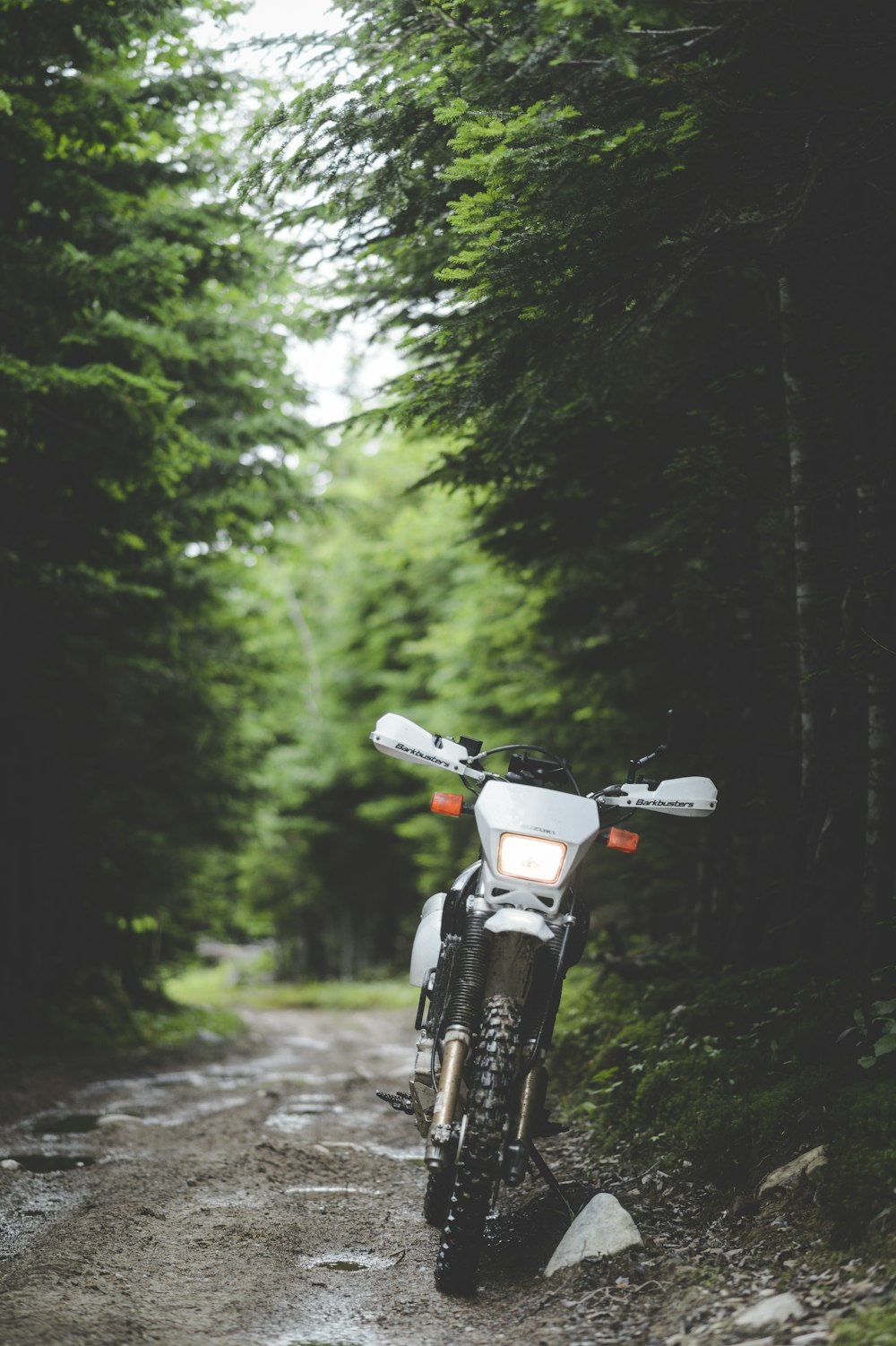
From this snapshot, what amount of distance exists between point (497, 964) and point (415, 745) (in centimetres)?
99

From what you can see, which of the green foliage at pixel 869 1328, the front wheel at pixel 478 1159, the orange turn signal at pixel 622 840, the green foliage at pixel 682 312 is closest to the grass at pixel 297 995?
the green foliage at pixel 682 312

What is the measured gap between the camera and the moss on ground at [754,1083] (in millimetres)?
3613

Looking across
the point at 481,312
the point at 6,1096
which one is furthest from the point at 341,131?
the point at 6,1096

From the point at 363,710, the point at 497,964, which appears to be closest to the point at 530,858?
the point at 497,964

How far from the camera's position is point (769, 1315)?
117 inches

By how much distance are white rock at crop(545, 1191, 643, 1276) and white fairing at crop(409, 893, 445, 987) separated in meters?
1.14

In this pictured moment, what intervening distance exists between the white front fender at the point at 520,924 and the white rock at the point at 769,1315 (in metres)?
1.31

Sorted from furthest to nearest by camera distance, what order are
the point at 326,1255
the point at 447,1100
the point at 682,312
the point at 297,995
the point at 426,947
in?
1. the point at 297,995
2. the point at 682,312
3. the point at 426,947
4. the point at 326,1255
5. the point at 447,1100

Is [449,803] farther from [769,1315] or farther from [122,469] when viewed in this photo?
[122,469]

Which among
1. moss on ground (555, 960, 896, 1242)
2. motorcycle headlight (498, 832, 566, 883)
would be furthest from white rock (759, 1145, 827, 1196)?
motorcycle headlight (498, 832, 566, 883)

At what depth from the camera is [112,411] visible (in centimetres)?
683

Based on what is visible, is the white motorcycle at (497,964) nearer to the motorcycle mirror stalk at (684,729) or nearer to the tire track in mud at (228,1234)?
the motorcycle mirror stalk at (684,729)

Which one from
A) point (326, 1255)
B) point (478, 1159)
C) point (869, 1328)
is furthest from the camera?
point (326, 1255)

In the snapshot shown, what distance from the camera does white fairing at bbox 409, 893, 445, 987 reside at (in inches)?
170
